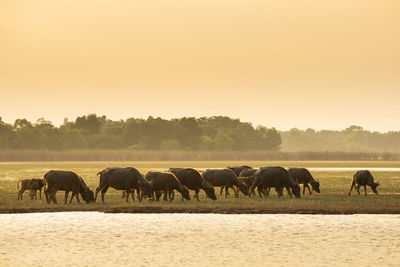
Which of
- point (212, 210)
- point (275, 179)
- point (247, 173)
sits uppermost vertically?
point (247, 173)

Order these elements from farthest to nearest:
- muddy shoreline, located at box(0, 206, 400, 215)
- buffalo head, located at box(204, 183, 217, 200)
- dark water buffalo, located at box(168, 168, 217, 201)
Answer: dark water buffalo, located at box(168, 168, 217, 201), buffalo head, located at box(204, 183, 217, 200), muddy shoreline, located at box(0, 206, 400, 215)

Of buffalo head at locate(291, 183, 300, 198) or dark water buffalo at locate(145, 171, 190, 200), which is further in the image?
buffalo head at locate(291, 183, 300, 198)

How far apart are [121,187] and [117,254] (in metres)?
13.4

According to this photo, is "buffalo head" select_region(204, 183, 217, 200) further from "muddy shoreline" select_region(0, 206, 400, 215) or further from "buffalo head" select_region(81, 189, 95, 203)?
"buffalo head" select_region(81, 189, 95, 203)

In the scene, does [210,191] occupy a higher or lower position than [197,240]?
higher

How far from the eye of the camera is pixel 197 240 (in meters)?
19.5

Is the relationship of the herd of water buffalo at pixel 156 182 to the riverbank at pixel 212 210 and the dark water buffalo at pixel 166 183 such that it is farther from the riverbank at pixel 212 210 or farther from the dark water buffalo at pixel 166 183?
the riverbank at pixel 212 210

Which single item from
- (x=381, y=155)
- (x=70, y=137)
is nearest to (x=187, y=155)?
(x=381, y=155)

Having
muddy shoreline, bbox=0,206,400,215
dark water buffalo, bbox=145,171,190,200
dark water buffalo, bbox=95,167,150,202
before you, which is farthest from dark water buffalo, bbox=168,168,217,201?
muddy shoreline, bbox=0,206,400,215

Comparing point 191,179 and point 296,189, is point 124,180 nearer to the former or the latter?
point 191,179

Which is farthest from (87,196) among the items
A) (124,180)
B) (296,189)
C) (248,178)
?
(296,189)

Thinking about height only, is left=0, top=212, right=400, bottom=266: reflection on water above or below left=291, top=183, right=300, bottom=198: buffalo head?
below

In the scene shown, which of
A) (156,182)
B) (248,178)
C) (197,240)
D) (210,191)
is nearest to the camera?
(197,240)

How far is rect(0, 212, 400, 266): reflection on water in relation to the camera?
16.1 m
